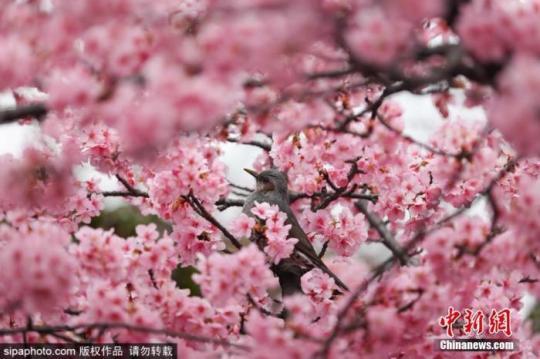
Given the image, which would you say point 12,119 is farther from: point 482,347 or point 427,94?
point 482,347

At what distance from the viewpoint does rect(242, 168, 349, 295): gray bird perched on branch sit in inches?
174

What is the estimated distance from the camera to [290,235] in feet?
14.8

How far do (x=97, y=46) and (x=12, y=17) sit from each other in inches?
17.8

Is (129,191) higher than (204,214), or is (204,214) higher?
(129,191)

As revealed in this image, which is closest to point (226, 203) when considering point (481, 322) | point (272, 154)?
point (272, 154)

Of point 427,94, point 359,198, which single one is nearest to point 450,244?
point 427,94

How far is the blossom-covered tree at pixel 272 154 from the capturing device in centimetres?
217

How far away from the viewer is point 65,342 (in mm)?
3234

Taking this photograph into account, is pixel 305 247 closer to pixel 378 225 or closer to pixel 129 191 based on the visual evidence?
pixel 378 225

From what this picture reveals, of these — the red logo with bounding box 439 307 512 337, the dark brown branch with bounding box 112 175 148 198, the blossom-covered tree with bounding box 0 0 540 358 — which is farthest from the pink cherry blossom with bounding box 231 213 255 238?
the red logo with bounding box 439 307 512 337

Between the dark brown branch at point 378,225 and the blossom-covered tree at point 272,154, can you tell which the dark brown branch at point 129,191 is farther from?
the dark brown branch at point 378,225

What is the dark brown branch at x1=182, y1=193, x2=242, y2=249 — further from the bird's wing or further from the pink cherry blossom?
the bird's wing

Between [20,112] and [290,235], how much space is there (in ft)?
7.19

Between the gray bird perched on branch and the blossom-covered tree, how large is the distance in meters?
0.14
